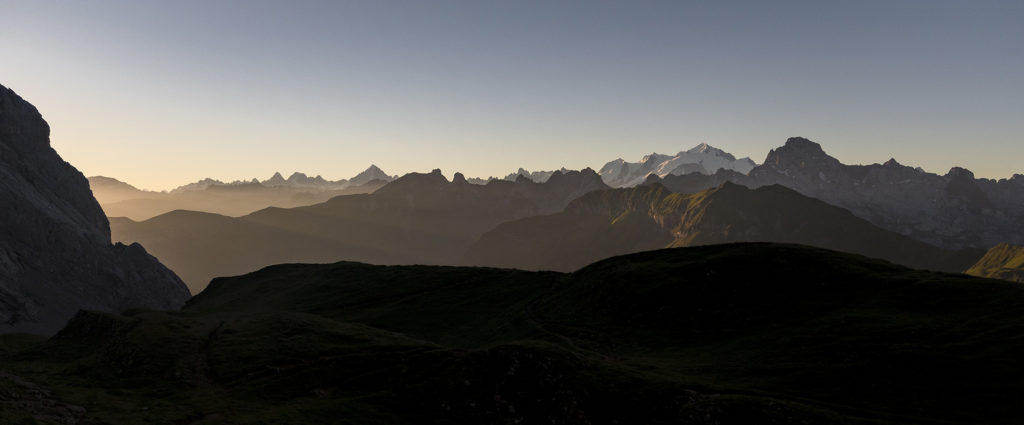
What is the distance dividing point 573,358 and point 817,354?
31455 mm

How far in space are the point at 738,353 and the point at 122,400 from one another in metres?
75.2

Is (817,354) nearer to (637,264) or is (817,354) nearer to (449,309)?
(637,264)

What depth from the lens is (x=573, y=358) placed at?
67438 millimetres

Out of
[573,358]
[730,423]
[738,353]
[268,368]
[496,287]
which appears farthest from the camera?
[496,287]

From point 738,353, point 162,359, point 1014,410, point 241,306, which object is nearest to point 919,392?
point 1014,410

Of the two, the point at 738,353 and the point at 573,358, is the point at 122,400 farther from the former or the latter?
the point at 738,353

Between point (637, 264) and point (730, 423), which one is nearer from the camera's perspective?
point (730, 423)

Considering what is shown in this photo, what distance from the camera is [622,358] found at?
8181 centimetres

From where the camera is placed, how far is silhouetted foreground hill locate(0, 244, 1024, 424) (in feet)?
187

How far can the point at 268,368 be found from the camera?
73438 mm

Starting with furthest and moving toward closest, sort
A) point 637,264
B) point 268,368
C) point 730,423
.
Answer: point 637,264, point 268,368, point 730,423

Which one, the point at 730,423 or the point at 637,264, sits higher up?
the point at 637,264

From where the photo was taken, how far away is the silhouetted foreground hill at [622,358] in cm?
5691

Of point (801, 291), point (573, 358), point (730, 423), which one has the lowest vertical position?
point (730, 423)
